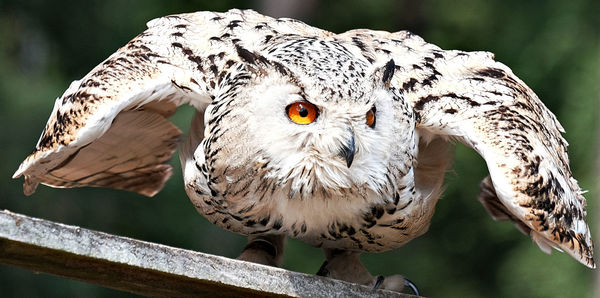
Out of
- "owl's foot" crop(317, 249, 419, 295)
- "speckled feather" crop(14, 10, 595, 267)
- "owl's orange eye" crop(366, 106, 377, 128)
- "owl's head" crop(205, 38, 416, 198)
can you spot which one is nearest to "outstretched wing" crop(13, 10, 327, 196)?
"speckled feather" crop(14, 10, 595, 267)

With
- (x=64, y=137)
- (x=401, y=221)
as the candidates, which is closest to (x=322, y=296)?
(x=401, y=221)

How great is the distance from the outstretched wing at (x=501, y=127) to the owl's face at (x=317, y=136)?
1.02ft

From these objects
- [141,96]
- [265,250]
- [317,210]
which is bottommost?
[265,250]

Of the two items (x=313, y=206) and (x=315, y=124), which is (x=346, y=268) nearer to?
(x=313, y=206)

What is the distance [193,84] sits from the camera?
364 centimetres

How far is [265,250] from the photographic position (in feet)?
13.7

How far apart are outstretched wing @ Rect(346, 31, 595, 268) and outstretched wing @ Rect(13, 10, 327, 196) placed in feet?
1.73

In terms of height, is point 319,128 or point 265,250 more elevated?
point 319,128

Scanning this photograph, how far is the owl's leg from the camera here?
4.12 meters

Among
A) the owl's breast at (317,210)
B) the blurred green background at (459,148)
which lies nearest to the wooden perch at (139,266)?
the owl's breast at (317,210)

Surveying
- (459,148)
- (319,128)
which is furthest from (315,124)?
(459,148)

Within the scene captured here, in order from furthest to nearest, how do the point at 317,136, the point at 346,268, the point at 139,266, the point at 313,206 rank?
the point at 346,268 → the point at 313,206 → the point at 317,136 → the point at 139,266

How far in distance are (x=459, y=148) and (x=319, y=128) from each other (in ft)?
25.8

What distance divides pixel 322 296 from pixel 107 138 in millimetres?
1300
